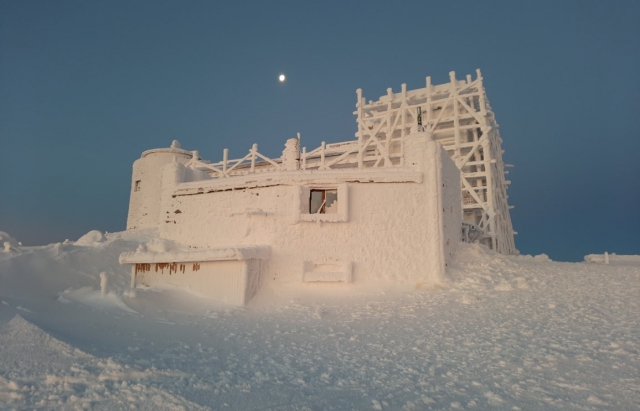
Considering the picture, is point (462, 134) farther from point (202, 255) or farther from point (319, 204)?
point (202, 255)

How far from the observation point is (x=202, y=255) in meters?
11.6

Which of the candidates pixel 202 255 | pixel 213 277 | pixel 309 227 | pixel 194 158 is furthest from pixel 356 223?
pixel 194 158

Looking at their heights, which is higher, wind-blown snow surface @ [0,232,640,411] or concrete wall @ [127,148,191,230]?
concrete wall @ [127,148,191,230]

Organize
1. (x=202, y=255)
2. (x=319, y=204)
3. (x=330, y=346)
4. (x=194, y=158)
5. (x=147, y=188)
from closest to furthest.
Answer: (x=330, y=346) → (x=202, y=255) → (x=319, y=204) → (x=147, y=188) → (x=194, y=158)

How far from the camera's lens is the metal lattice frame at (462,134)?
2091cm

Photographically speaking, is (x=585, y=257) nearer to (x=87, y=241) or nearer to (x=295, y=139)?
(x=295, y=139)

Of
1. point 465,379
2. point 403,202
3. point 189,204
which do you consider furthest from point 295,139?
point 465,379

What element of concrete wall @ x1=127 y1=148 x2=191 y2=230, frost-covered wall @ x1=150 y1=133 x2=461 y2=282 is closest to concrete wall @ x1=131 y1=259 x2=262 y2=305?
frost-covered wall @ x1=150 y1=133 x2=461 y2=282

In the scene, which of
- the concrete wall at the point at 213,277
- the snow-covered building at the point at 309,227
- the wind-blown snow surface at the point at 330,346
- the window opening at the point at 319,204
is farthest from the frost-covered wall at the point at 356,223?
the concrete wall at the point at 213,277

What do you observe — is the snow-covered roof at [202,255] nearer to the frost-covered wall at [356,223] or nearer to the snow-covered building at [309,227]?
the snow-covered building at [309,227]

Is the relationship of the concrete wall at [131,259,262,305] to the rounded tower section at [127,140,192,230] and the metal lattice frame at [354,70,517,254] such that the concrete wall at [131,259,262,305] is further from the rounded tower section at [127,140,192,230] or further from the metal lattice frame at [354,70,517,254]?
the metal lattice frame at [354,70,517,254]

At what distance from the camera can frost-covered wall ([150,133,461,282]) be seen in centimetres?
1275

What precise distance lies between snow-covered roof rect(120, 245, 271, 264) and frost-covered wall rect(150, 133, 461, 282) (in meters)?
0.83

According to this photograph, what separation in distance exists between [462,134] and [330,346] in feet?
60.6
